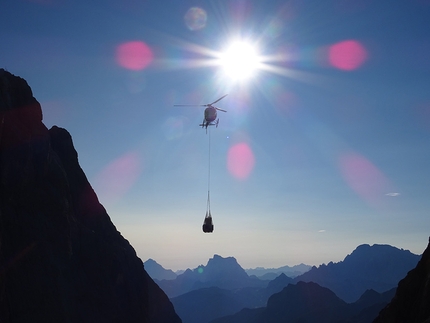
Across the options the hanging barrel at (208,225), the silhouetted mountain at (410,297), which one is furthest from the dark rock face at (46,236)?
the silhouetted mountain at (410,297)

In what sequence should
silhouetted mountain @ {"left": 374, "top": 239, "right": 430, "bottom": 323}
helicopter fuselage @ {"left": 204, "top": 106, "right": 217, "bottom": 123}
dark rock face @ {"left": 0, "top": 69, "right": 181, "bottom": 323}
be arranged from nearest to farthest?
silhouetted mountain @ {"left": 374, "top": 239, "right": 430, "bottom": 323} → helicopter fuselage @ {"left": 204, "top": 106, "right": 217, "bottom": 123} → dark rock face @ {"left": 0, "top": 69, "right": 181, "bottom": 323}

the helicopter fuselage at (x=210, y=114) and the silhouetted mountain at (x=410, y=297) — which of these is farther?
the helicopter fuselage at (x=210, y=114)

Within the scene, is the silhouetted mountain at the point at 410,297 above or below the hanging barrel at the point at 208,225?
below

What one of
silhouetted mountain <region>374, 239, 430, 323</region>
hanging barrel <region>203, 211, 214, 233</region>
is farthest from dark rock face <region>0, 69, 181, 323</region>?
silhouetted mountain <region>374, 239, 430, 323</region>

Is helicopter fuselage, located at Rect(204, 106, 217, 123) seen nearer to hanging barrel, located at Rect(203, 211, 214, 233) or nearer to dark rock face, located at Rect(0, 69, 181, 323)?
hanging barrel, located at Rect(203, 211, 214, 233)

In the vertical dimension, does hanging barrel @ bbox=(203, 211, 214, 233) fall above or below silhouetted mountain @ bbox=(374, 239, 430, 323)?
above

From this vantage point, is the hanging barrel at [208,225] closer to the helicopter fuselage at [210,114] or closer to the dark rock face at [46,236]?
the helicopter fuselage at [210,114]

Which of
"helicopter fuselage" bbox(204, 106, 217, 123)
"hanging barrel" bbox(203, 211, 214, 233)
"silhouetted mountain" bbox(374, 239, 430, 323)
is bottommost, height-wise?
"silhouetted mountain" bbox(374, 239, 430, 323)

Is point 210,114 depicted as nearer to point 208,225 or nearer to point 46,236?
point 208,225

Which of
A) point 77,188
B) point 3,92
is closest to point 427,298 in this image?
point 3,92
